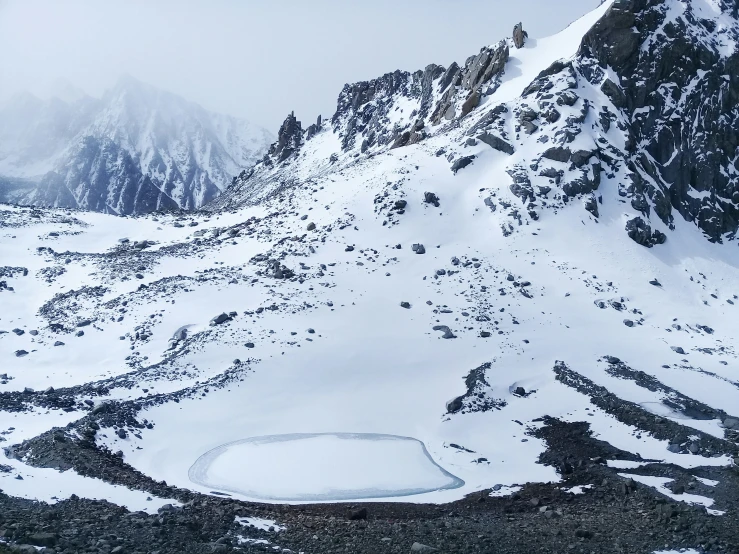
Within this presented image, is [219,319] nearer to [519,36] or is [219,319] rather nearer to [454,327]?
[454,327]

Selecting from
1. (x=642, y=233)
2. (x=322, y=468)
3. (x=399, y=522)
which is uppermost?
(x=642, y=233)

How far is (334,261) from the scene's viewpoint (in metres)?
44.7

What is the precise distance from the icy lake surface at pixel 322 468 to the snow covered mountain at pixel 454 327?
144 millimetres

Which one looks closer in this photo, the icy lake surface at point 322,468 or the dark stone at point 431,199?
the icy lake surface at point 322,468

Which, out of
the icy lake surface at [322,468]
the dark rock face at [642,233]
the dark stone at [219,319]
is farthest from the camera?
the dark rock face at [642,233]

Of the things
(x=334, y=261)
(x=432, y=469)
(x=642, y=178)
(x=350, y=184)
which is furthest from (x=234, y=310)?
(x=642, y=178)

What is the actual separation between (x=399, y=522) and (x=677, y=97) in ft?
175

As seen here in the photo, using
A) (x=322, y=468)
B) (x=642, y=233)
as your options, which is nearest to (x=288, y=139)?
(x=642, y=233)

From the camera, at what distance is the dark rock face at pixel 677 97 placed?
5675 centimetres

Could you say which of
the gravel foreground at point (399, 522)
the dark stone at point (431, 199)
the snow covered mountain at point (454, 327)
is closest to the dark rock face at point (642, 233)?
the snow covered mountain at point (454, 327)

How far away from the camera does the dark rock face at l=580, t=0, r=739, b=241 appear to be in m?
56.8

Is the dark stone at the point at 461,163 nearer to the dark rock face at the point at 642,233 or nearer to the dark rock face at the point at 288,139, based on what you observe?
the dark rock face at the point at 642,233

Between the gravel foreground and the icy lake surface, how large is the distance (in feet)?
6.08

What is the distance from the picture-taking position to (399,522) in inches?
813
